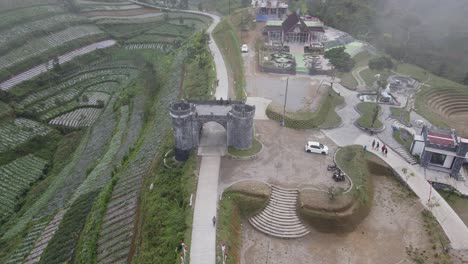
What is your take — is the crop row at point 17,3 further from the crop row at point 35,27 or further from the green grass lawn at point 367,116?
the green grass lawn at point 367,116

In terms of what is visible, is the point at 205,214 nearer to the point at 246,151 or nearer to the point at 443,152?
the point at 246,151

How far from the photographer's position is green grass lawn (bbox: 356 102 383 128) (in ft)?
156

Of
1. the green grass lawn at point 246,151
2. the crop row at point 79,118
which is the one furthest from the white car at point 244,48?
the green grass lawn at point 246,151

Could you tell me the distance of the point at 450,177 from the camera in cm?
3988

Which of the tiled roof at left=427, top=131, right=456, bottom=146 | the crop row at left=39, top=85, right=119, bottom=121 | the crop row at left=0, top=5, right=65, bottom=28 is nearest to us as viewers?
the tiled roof at left=427, top=131, right=456, bottom=146

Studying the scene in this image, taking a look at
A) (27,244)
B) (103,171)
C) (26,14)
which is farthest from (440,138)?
(26,14)

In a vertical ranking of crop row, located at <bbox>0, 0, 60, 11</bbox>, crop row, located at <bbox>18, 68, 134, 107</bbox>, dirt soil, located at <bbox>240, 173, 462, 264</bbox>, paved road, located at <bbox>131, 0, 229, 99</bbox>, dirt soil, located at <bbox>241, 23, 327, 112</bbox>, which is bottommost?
crop row, located at <bbox>18, 68, 134, 107</bbox>

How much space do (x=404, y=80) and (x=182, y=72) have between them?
127 feet

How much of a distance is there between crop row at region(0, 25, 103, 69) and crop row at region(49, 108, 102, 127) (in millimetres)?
18380

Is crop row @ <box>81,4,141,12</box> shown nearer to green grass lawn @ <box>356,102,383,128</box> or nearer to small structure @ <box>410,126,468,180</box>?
green grass lawn @ <box>356,102,383,128</box>

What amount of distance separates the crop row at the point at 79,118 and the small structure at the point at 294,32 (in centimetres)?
3734

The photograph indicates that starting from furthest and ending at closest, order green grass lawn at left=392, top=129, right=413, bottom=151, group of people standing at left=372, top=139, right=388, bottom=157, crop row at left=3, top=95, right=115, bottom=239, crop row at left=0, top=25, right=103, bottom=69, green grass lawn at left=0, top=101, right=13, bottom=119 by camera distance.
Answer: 1. crop row at left=0, top=25, right=103, bottom=69
2. green grass lawn at left=0, top=101, right=13, bottom=119
3. crop row at left=3, top=95, right=115, bottom=239
4. green grass lawn at left=392, top=129, right=413, bottom=151
5. group of people standing at left=372, top=139, right=388, bottom=157

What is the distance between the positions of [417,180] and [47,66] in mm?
71590

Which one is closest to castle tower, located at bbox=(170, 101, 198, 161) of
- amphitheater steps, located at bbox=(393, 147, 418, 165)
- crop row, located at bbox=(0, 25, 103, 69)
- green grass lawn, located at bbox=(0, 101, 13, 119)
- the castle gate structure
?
the castle gate structure
